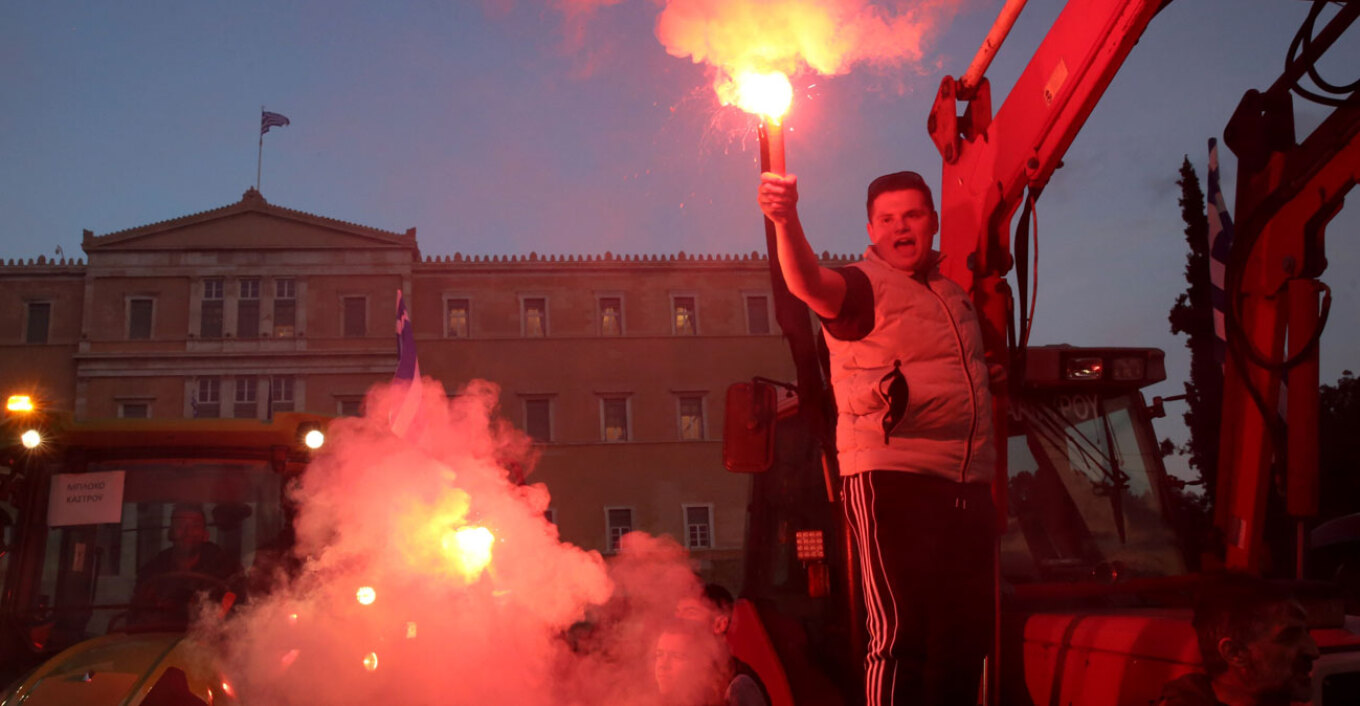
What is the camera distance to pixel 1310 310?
330cm

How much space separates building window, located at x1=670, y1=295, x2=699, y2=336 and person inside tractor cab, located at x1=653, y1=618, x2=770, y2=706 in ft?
117

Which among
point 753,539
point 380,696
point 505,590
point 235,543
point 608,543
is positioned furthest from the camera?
point 608,543

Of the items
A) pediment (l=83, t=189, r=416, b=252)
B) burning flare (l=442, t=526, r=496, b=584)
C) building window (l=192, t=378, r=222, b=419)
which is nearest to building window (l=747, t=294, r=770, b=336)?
pediment (l=83, t=189, r=416, b=252)

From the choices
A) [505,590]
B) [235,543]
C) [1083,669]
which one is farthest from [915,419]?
[505,590]

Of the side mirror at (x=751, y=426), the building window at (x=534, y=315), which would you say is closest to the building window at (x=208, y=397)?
the building window at (x=534, y=315)

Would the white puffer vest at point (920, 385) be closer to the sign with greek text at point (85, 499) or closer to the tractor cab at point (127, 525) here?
the tractor cab at point (127, 525)

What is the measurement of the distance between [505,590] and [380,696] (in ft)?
7.17

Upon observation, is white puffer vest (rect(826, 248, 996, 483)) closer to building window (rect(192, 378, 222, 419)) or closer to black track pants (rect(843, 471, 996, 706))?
black track pants (rect(843, 471, 996, 706))

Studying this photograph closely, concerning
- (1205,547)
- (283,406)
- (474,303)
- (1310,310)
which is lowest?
(1205,547)

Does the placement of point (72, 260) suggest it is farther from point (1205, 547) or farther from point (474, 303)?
point (1205, 547)

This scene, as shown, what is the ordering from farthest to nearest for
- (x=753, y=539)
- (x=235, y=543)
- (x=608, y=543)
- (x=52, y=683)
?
1. (x=608, y=543)
2. (x=235, y=543)
3. (x=753, y=539)
4. (x=52, y=683)

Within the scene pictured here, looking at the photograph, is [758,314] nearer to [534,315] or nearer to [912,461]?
[534,315]

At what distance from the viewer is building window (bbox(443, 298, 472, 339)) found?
133 feet

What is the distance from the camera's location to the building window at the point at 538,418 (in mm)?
39906
